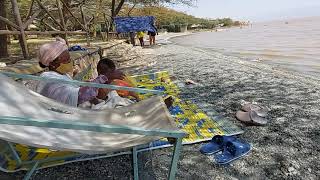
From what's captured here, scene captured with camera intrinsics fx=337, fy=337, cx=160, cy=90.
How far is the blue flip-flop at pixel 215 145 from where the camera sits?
316 centimetres

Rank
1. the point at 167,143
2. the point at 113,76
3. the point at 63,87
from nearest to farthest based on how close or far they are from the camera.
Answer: the point at 63,87, the point at 167,143, the point at 113,76

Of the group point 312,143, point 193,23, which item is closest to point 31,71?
point 312,143

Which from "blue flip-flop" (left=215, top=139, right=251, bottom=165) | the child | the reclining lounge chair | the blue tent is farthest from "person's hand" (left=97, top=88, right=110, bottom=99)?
the blue tent

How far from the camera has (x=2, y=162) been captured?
2836mm

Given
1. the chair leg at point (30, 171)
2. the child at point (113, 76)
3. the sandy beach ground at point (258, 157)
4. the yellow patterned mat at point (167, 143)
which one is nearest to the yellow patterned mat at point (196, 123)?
the yellow patterned mat at point (167, 143)

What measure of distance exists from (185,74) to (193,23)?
55553 mm

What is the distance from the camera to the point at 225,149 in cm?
314

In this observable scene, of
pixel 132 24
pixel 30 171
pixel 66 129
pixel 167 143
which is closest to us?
pixel 66 129

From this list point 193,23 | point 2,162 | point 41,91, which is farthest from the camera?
point 193,23

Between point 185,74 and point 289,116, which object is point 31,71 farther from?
point 185,74

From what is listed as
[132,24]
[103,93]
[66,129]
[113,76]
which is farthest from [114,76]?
[132,24]

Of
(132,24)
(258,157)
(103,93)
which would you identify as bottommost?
(258,157)

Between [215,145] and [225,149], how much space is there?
121 mm

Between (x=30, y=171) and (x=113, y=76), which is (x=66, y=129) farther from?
(x=113, y=76)
